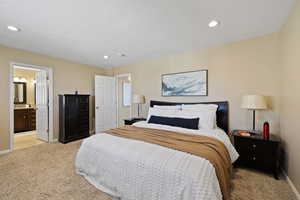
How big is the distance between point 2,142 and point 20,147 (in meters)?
0.48

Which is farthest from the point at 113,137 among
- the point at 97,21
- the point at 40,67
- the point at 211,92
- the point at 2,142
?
the point at 40,67

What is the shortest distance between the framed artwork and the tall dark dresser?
8.29ft

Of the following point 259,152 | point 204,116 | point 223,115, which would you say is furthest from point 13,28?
point 259,152

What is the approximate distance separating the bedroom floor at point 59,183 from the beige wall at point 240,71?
3.38 ft

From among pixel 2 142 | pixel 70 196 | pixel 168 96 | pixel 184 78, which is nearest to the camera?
pixel 70 196

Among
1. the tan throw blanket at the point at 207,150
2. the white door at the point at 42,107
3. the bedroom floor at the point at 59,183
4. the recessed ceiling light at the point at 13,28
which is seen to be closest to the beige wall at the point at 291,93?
the bedroom floor at the point at 59,183

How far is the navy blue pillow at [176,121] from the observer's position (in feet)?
8.20

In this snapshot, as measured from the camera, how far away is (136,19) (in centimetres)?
202

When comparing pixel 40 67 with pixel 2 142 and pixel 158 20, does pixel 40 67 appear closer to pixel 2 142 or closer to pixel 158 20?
pixel 2 142

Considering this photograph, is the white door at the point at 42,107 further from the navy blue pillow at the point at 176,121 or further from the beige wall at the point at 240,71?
the beige wall at the point at 240,71

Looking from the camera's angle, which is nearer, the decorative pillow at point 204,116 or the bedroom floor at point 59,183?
the bedroom floor at point 59,183

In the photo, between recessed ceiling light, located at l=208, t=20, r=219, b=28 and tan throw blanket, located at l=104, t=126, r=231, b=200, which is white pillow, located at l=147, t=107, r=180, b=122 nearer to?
tan throw blanket, located at l=104, t=126, r=231, b=200

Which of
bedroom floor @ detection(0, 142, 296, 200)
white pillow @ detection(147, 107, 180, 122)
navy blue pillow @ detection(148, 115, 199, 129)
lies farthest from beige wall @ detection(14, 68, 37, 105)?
navy blue pillow @ detection(148, 115, 199, 129)

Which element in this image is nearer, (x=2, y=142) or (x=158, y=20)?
(x=158, y=20)
